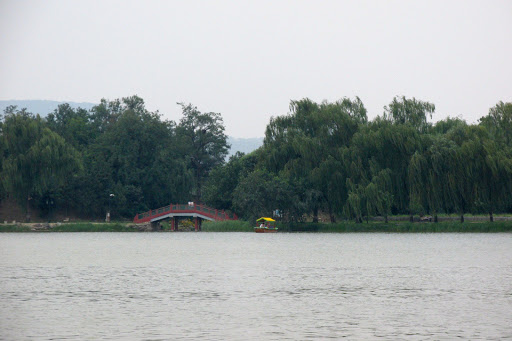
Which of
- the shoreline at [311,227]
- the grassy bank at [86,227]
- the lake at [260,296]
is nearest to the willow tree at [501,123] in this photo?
the shoreline at [311,227]

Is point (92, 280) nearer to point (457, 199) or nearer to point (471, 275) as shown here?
point (471, 275)

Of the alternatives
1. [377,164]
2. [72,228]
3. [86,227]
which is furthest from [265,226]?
[72,228]

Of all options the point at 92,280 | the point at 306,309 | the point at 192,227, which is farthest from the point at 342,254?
the point at 192,227

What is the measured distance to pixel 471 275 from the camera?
30.3m

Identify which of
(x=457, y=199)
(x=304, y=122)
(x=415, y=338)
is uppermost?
(x=304, y=122)

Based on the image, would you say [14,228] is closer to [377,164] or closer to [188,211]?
[188,211]

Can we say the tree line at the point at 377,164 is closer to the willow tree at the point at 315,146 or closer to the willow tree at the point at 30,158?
the willow tree at the point at 315,146

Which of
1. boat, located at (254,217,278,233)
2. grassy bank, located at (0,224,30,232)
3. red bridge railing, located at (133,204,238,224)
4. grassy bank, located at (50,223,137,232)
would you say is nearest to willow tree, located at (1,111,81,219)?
grassy bank, located at (0,224,30,232)

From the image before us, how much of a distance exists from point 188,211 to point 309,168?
2342 centimetres

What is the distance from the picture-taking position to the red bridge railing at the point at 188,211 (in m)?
86.2

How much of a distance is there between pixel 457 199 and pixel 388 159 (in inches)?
280

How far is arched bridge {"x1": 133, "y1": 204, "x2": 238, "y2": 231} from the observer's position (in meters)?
86.5

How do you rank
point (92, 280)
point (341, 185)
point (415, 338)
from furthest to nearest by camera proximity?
point (341, 185)
point (92, 280)
point (415, 338)

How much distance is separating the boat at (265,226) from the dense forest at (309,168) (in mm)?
1030
